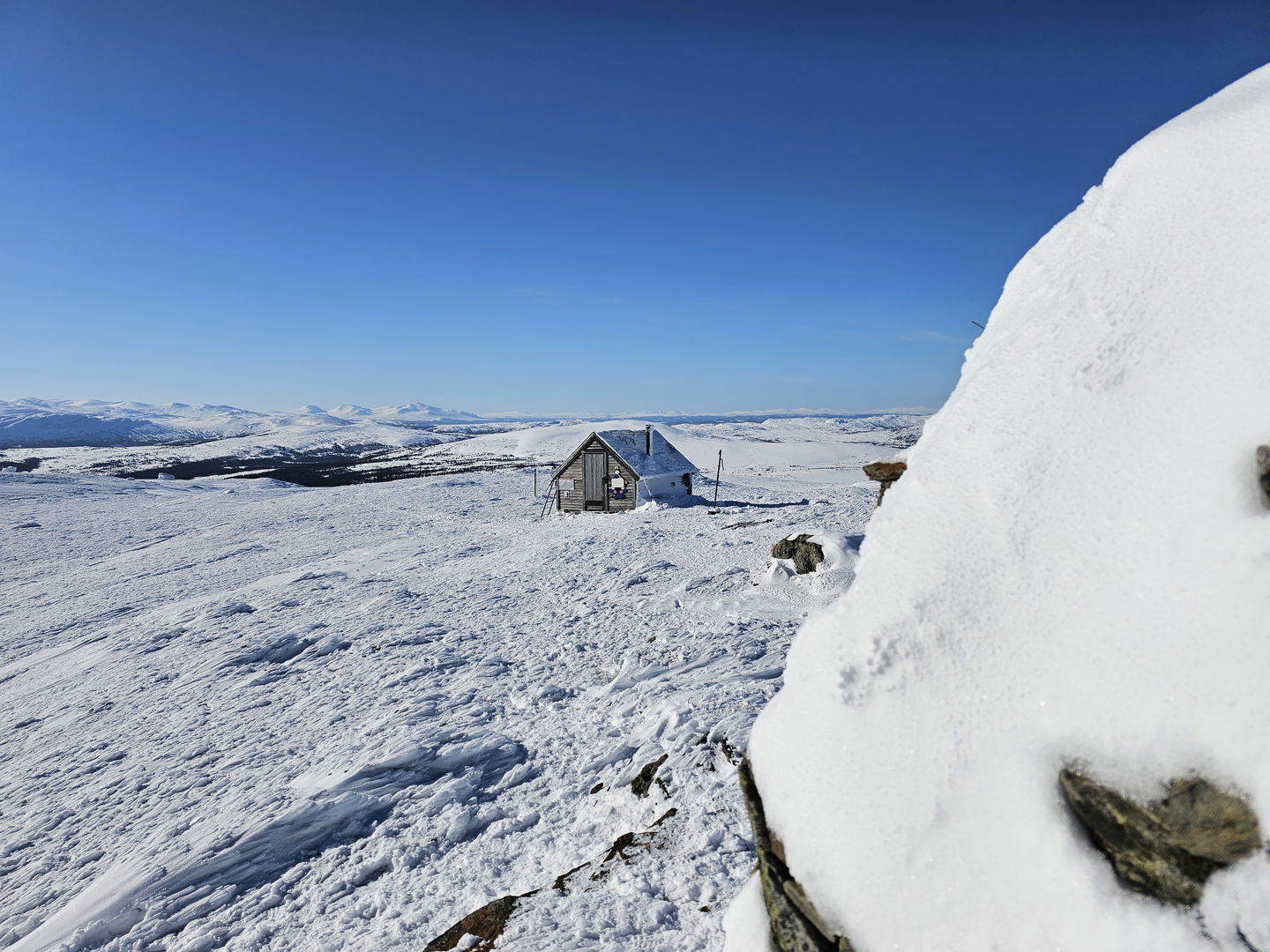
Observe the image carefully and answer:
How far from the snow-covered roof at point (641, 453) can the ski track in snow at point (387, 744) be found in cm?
1000

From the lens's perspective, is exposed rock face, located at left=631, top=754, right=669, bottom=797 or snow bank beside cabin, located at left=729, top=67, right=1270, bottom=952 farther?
exposed rock face, located at left=631, top=754, right=669, bottom=797

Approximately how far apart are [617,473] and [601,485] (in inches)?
45.4

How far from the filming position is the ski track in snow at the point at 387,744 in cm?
629

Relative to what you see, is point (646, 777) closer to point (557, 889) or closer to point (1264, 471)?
point (557, 889)

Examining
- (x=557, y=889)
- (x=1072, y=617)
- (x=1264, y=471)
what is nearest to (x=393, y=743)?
(x=557, y=889)

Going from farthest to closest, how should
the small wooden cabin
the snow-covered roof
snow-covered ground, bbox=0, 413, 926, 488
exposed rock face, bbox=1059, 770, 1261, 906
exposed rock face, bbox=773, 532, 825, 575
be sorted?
snow-covered ground, bbox=0, 413, 926, 488
the snow-covered roof
the small wooden cabin
exposed rock face, bbox=773, 532, 825, 575
exposed rock face, bbox=1059, 770, 1261, 906

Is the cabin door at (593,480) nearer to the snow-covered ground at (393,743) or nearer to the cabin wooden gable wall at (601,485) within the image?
the cabin wooden gable wall at (601,485)

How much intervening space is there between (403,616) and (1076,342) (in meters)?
15.5

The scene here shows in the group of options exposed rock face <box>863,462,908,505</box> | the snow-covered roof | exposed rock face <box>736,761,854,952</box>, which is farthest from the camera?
the snow-covered roof

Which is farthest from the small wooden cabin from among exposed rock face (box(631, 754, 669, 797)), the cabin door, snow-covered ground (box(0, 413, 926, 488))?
exposed rock face (box(631, 754, 669, 797))

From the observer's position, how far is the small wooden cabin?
31.4 m

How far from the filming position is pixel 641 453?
32344 mm

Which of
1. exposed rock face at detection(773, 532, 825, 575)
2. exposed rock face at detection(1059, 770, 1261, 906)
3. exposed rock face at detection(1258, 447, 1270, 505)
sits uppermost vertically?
exposed rock face at detection(1258, 447, 1270, 505)

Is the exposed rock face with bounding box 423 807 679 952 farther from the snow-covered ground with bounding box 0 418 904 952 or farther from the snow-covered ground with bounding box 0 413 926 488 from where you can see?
the snow-covered ground with bounding box 0 413 926 488
